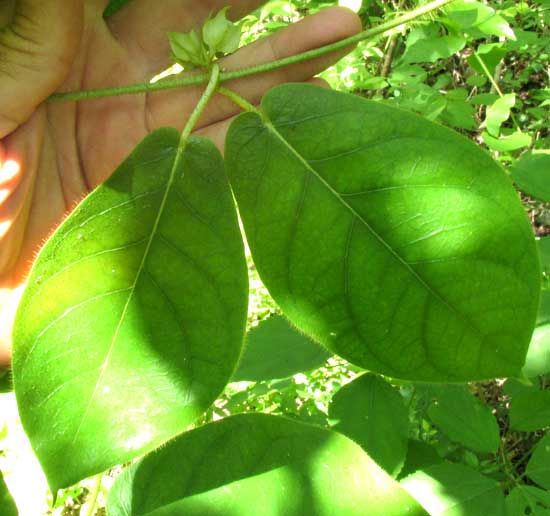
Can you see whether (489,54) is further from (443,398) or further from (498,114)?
(443,398)

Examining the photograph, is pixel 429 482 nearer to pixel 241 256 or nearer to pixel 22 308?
pixel 241 256

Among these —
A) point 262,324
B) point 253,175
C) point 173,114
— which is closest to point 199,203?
point 253,175

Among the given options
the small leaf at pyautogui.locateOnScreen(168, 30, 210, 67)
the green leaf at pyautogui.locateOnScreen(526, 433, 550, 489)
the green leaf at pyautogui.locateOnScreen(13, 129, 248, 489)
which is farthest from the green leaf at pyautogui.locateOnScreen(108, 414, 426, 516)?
the green leaf at pyautogui.locateOnScreen(526, 433, 550, 489)

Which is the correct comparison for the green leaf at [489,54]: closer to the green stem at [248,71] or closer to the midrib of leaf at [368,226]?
the green stem at [248,71]

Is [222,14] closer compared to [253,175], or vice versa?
[253,175]

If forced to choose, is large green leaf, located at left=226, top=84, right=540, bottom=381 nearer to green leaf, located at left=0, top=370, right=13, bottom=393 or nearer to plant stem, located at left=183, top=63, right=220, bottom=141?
plant stem, located at left=183, top=63, right=220, bottom=141

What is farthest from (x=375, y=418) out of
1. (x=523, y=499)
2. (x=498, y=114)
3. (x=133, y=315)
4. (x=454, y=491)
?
(x=498, y=114)
